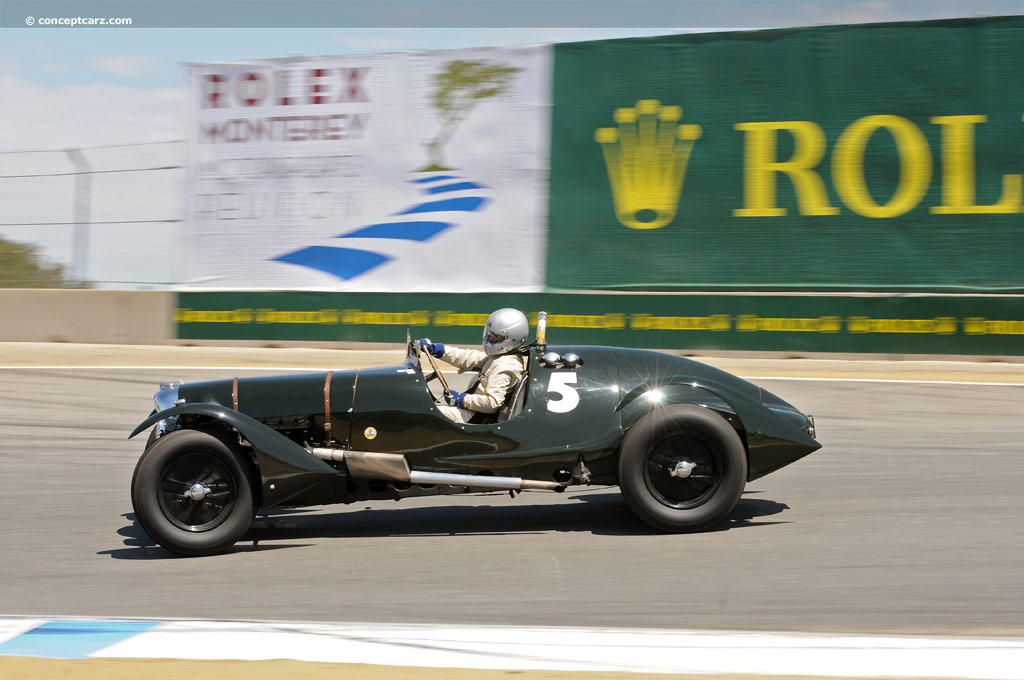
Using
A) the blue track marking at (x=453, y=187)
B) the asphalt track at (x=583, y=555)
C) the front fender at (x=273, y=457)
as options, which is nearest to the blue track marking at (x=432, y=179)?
the blue track marking at (x=453, y=187)

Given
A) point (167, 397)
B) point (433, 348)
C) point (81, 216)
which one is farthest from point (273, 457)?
point (81, 216)

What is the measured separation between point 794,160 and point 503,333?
434 inches

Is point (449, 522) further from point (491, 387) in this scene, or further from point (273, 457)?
point (273, 457)

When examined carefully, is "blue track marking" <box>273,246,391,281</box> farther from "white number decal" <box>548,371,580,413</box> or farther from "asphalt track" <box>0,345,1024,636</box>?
"white number decal" <box>548,371,580,413</box>

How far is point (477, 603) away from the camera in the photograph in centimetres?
481

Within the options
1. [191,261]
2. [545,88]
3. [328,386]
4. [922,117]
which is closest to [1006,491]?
[328,386]

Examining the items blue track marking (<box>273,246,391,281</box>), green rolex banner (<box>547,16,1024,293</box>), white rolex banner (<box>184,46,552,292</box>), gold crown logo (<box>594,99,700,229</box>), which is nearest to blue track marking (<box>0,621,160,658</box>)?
green rolex banner (<box>547,16,1024,293</box>)

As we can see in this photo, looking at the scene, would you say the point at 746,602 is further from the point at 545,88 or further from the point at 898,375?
the point at 545,88

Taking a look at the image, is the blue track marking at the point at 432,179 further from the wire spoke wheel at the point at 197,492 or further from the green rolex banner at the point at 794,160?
the wire spoke wheel at the point at 197,492

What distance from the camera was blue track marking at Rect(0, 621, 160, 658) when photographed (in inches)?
164

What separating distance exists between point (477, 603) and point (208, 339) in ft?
44.7

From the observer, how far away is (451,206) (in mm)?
17641

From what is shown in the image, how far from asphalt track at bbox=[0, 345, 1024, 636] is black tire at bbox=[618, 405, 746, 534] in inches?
6.0

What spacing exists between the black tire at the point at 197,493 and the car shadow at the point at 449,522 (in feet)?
0.72
